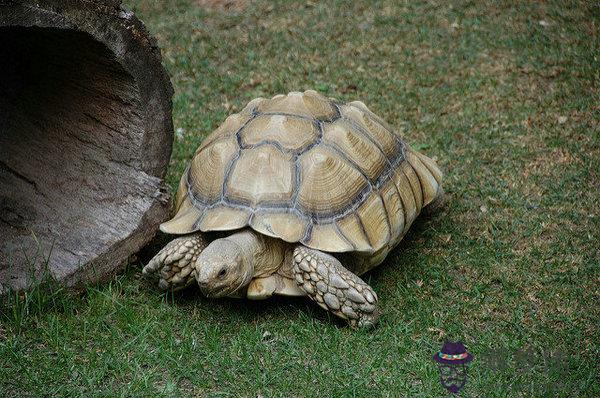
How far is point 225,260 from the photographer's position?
360 cm

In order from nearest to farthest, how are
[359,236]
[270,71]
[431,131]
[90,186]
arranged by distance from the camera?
[359,236], [90,186], [431,131], [270,71]

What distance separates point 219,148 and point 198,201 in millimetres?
313

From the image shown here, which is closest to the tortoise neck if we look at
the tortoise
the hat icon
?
the tortoise

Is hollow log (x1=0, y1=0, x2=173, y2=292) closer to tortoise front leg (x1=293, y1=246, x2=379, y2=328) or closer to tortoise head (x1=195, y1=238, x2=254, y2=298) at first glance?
tortoise head (x1=195, y1=238, x2=254, y2=298)

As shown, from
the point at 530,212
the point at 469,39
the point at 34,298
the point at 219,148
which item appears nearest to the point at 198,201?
the point at 219,148

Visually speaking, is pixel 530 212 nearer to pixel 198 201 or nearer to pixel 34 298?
pixel 198 201

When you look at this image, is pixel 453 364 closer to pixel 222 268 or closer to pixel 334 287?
pixel 334 287

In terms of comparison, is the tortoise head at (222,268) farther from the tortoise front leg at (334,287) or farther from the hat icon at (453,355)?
the hat icon at (453,355)

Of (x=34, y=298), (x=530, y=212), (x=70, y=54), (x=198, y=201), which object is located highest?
(x=70, y=54)

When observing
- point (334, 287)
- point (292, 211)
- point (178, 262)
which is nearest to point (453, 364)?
point (334, 287)

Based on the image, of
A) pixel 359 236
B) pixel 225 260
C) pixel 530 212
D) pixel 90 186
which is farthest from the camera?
pixel 530 212

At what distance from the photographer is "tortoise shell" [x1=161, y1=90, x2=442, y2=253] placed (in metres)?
3.80

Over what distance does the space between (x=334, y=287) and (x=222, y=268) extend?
57cm

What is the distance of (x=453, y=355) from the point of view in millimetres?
3637
